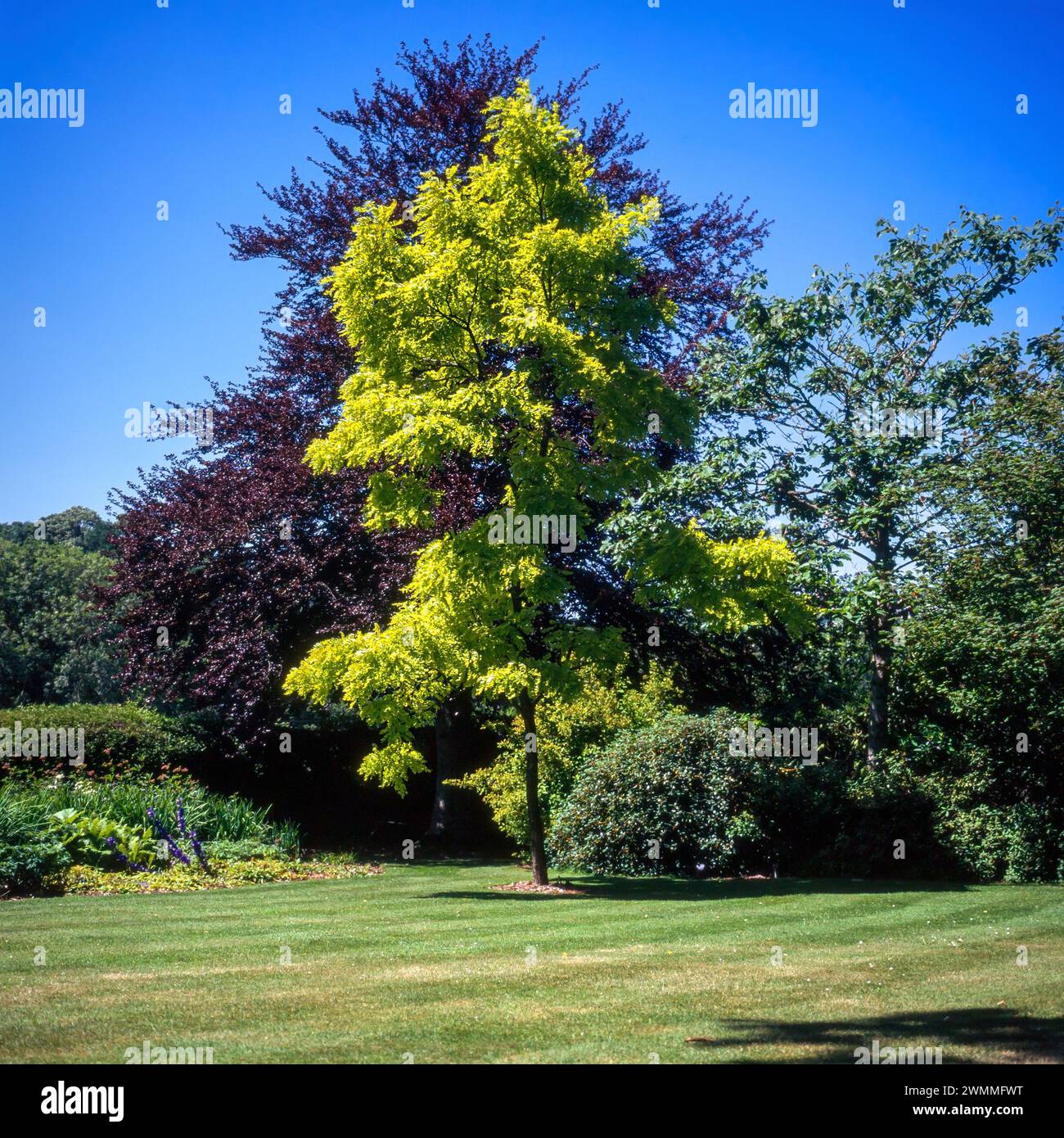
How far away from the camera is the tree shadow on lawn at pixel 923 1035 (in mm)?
5676

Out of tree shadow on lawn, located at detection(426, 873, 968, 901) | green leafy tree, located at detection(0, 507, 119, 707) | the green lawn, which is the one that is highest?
green leafy tree, located at detection(0, 507, 119, 707)

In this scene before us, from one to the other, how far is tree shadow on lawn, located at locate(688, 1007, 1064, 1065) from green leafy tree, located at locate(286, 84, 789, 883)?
24.2 ft

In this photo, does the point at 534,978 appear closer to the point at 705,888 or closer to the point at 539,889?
the point at 539,889

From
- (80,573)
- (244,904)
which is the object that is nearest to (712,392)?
(244,904)

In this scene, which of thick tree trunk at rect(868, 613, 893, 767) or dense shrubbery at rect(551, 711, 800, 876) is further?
thick tree trunk at rect(868, 613, 893, 767)

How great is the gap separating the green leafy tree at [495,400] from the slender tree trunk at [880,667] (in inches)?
143

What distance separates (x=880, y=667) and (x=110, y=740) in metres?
13.8

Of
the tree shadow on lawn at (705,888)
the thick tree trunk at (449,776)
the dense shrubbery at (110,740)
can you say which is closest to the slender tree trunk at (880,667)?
the tree shadow on lawn at (705,888)

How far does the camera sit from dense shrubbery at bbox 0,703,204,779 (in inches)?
744

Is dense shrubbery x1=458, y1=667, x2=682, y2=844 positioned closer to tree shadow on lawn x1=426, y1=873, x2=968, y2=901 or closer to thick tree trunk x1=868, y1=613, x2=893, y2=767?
tree shadow on lawn x1=426, y1=873, x2=968, y2=901

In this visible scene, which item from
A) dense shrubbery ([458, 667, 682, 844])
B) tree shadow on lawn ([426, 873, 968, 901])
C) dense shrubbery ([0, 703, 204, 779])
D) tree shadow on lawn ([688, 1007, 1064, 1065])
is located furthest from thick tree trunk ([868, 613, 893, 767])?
dense shrubbery ([0, 703, 204, 779])

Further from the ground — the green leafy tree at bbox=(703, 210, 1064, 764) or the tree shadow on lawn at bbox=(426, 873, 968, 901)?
the green leafy tree at bbox=(703, 210, 1064, 764)

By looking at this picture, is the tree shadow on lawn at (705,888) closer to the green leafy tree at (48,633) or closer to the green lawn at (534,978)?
the green lawn at (534,978)

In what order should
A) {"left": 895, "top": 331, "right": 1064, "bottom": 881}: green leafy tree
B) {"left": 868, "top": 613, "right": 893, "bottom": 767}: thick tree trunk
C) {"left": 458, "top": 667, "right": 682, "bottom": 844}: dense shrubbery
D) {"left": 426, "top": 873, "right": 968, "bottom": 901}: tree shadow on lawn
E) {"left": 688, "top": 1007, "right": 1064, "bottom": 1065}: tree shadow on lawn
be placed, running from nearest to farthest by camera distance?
{"left": 688, "top": 1007, "right": 1064, "bottom": 1065}: tree shadow on lawn → {"left": 426, "top": 873, "right": 968, "bottom": 901}: tree shadow on lawn → {"left": 895, "top": 331, "right": 1064, "bottom": 881}: green leafy tree → {"left": 868, "top": 613, "right": 893, "bottom": 767}: thick tree trunk → {"left": 458, "top": 667, "right": 682, "bottom": 844}: dense shrubbery
